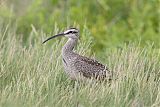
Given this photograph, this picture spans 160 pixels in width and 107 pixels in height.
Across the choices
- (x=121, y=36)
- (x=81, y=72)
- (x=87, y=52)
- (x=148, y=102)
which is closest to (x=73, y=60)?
(x=81, y=72)

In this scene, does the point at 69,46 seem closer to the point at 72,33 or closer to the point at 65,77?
the point at 72,33

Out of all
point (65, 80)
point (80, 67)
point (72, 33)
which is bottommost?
point (65, 80)

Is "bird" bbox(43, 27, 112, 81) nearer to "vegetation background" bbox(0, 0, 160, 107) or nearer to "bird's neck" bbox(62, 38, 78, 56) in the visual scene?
"bird's neck" bbox(62, 38, 78, 56)

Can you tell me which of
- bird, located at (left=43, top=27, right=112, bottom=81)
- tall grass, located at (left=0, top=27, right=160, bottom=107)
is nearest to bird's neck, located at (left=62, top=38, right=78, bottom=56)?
bird, located at (left=43, top=27, right=112, bottom=81)

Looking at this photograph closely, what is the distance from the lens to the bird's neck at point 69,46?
9.79 meters

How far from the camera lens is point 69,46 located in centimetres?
986

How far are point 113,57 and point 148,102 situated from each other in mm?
1883

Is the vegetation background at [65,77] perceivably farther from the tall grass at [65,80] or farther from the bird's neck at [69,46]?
the bird's neck at [69,46]

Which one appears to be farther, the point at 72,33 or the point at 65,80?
the point at 72,33

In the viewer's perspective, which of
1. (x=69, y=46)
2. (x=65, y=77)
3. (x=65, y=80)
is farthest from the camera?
(x=69, y=46)

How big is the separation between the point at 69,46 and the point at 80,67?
42cm

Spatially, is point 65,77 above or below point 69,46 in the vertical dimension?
below

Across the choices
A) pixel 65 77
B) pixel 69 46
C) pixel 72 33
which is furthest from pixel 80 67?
pixel 72 33

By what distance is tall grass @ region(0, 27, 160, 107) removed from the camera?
8047 millimetres
